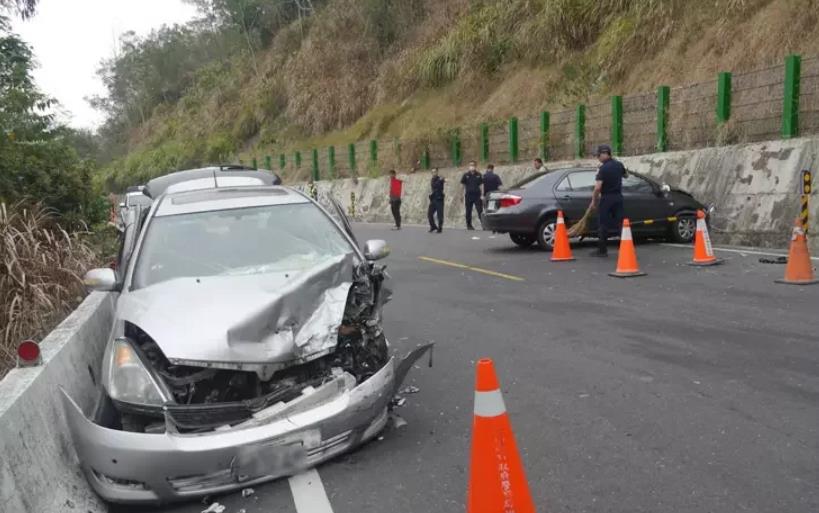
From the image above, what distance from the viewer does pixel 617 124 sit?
63.2 ft

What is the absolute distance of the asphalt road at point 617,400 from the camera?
12.6 ft

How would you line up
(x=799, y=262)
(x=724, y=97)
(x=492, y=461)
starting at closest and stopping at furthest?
(x=492, y=461) < (x=799, y=262) < (x=724, y=97)

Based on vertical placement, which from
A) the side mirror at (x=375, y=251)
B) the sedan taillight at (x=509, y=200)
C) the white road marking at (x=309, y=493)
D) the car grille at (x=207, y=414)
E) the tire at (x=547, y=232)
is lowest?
the white road marking at (x=309, y=493)

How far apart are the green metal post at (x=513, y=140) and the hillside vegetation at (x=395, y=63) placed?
192 cm

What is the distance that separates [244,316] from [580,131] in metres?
18.1

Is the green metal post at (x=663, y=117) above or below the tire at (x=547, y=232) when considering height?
above

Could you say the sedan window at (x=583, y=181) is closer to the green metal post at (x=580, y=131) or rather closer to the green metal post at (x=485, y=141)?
the green metal post at (x=580, y=131)

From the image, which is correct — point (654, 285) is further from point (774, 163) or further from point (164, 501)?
point (164, 501)

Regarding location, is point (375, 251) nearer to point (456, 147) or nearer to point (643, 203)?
point (643, 203)

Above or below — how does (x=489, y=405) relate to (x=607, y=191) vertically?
below

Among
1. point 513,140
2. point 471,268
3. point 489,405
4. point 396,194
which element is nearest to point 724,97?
point 471,268

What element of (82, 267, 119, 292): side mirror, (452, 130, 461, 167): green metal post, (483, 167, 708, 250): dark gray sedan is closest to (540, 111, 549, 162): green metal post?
(452, 130, 461, 167): green metal post

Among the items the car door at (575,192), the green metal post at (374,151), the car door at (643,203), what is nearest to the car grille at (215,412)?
the car door at (575,192)

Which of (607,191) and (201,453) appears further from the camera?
(607,191)
